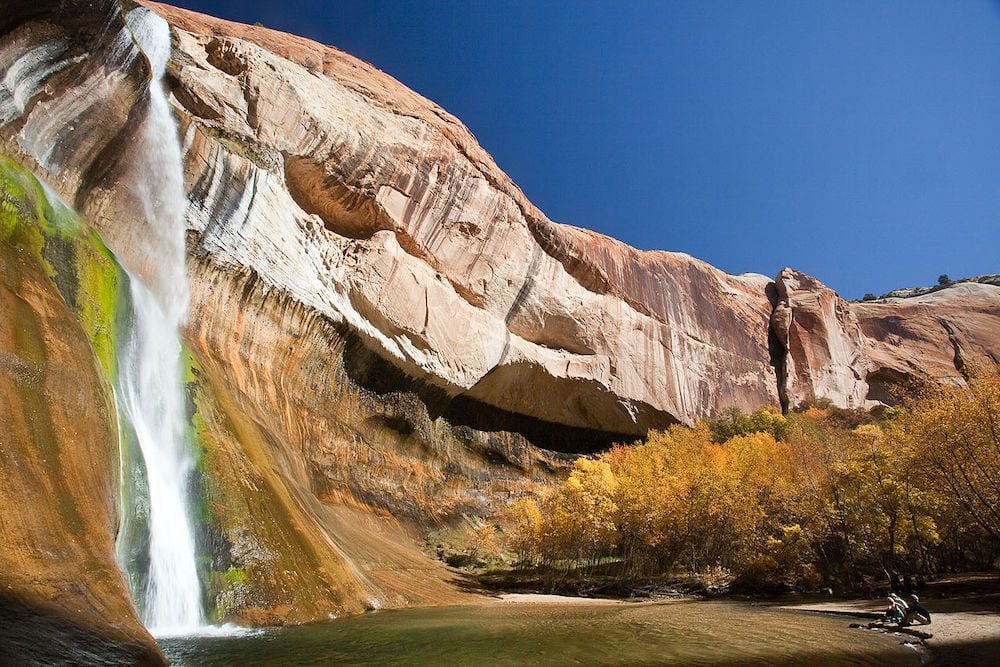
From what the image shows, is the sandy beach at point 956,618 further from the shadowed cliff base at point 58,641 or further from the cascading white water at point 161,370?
the cascading white water at point 161,370

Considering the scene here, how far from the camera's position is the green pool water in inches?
365

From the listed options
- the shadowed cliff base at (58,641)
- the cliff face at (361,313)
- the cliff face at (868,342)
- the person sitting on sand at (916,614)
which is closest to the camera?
the shadowed cliff base at (58,641)

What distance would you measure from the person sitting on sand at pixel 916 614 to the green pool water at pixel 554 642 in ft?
3.16

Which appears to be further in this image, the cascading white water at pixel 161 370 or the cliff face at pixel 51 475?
the cascading white water at pixel 161 370

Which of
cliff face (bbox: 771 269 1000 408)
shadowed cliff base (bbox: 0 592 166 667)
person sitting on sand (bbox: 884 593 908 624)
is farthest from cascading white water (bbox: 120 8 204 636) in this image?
cliff face (bbox: 771 269 1000 408)

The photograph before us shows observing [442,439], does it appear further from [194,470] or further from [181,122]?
[194,470]

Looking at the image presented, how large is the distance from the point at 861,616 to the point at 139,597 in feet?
53.0

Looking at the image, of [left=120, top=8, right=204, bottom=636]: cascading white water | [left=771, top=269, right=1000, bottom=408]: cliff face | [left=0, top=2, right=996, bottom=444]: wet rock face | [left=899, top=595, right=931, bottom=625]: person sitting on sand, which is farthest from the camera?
[left=771, top=269, right=1000, bottom=408]: cliff face

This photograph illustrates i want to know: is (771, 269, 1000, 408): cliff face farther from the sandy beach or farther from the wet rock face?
the sandy beach

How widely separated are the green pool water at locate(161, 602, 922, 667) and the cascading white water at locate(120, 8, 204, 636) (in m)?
1.49

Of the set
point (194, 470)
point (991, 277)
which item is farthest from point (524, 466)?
point (991, 277)

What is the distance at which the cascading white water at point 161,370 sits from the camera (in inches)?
445

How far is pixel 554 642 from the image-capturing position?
11.7 metres

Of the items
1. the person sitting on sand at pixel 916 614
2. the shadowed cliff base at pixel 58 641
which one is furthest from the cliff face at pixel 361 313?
the person sitting on sand at pixel 916 614
